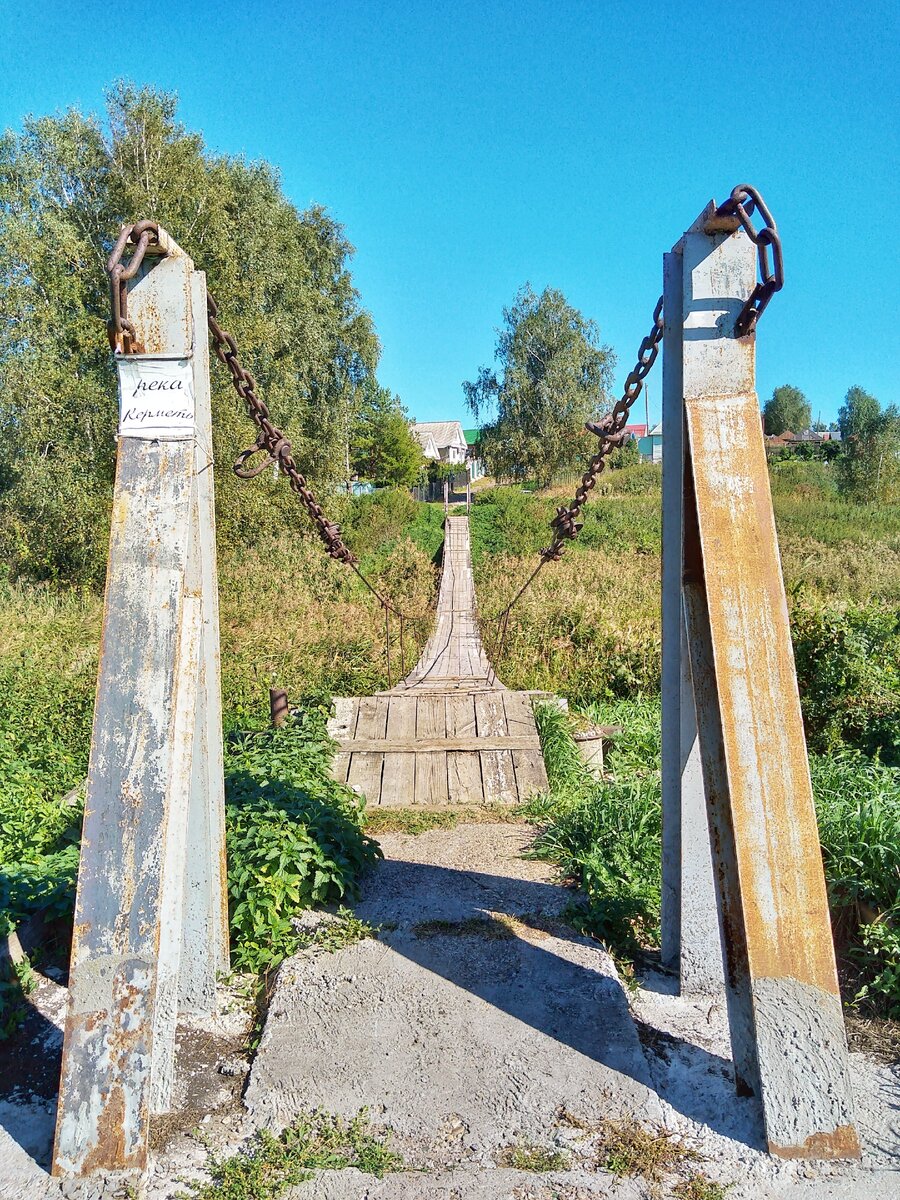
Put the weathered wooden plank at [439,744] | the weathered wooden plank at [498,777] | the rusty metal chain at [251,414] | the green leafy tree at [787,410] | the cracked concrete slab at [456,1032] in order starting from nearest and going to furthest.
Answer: the cracked concrete slab at [456,1032] < the rusty metal chain at [251,414] < the weathered wooden plank at [498,777] < the weathered wooden plank at [439,744] < the green leafy tree at [787,410]

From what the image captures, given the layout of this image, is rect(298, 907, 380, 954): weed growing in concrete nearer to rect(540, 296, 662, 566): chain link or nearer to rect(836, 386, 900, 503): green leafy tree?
rect(540, 296, 662, 566): chain link

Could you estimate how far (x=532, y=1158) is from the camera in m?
2.09

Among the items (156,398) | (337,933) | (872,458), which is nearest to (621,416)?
(156,398)

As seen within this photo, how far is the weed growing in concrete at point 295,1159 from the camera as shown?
2.00 meters

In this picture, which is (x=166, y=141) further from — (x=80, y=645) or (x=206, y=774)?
(x=206, y=774)

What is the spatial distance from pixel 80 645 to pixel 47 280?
942cm

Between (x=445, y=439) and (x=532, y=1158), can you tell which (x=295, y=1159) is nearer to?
(x=532, y=1158)

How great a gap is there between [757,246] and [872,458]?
3172 centimetres

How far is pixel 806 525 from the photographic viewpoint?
23203 mm

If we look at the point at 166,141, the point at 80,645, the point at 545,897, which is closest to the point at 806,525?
the point at 166,141

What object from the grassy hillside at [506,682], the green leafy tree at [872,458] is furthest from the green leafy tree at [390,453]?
the grassy hillside at [506,682]

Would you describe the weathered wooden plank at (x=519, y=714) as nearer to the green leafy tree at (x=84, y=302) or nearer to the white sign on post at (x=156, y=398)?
the white sign on post at (x=156, y=398)

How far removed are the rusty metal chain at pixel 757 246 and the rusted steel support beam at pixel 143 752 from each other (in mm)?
1582

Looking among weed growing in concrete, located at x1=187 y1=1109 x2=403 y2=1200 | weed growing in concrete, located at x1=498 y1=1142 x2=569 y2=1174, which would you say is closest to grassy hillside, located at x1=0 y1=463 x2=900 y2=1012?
weed growing in concrete, located at x1=187 y1=1109 x2=403 y2=1200
